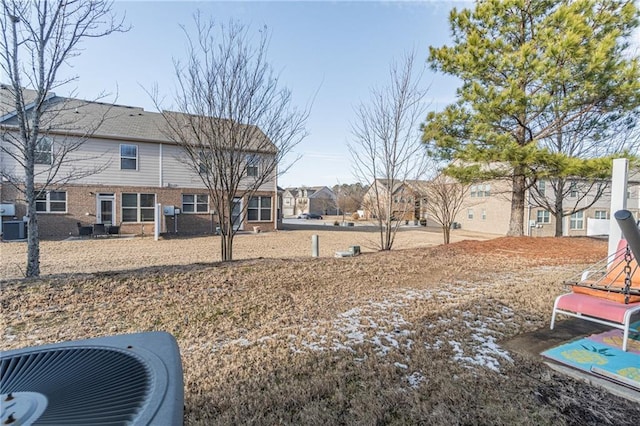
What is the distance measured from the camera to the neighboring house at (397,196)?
28.3 feet

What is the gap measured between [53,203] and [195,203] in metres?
6.25

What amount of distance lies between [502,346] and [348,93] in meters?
7.65

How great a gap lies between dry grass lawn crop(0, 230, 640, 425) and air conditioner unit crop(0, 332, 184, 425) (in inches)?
32.5

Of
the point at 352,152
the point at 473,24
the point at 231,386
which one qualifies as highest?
the point at 473,24

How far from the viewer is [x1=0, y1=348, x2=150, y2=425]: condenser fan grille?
103 centimetres

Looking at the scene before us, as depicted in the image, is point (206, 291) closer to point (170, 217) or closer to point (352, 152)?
point (352, 152)

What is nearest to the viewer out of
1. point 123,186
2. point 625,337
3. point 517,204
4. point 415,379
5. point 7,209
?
point 415,379

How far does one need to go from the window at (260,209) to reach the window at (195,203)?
2529 millimetres

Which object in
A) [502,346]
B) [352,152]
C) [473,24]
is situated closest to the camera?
[502,346]

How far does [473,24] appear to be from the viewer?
10328 millimetres

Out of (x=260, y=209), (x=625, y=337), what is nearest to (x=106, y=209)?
(x=260, y=209)

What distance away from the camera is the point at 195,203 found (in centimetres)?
1784

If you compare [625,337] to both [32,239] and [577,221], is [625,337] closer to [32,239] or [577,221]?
[32,239]

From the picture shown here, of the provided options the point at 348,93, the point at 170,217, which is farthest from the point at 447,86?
the point at 170,217
